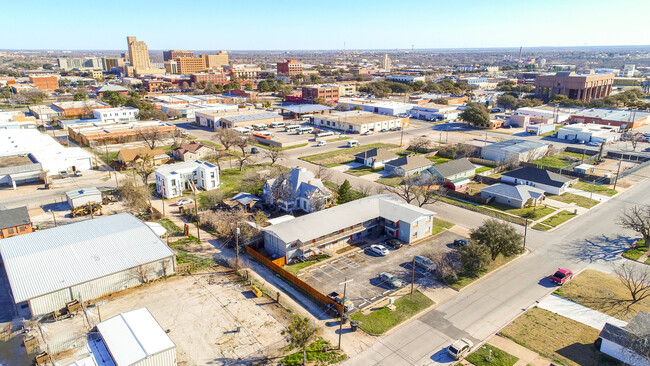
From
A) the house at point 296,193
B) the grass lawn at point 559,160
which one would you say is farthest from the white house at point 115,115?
the grass lawn at point 559,160

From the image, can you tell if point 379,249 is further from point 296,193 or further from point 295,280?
point 296,193

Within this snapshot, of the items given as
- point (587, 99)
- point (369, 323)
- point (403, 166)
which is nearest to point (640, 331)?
point (369, 323)

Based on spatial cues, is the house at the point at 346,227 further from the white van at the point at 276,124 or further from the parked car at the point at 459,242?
the white van at the point at 276,124

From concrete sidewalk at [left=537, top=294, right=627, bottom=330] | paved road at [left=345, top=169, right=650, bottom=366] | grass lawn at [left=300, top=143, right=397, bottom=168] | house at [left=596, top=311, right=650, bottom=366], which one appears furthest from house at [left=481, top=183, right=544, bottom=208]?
grass lawn at [left=300, top=143, right=397, bottom=168]

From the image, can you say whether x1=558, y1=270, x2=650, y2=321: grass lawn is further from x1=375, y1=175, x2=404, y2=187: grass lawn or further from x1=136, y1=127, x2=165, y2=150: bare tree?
x1=136, y1=127, x2=165, y2=150: bare tree

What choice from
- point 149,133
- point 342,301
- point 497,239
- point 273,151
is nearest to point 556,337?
point 497,239

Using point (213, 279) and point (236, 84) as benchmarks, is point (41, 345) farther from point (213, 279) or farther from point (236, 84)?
point (236, 84)
